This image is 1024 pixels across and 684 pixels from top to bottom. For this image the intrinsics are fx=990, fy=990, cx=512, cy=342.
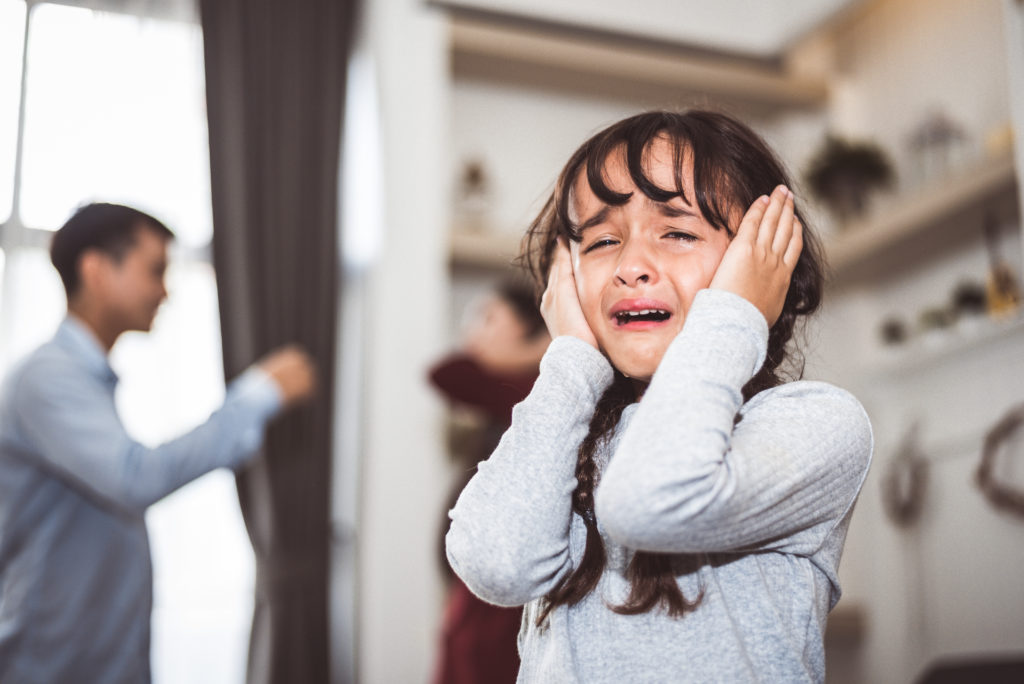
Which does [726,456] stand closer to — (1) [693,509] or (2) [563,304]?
(1) [693,509]

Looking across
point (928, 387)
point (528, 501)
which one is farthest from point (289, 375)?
point (928, 387)

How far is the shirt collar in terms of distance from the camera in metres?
2.04

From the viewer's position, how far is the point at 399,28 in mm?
3434

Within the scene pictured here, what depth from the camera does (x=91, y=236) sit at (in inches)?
87.6

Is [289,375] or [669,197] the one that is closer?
[669,197]

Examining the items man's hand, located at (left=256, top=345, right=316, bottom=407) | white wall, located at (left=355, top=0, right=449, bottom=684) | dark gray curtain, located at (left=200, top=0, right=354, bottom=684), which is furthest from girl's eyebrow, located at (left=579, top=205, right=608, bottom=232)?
dark gray curtain, located at (left=200, top=0, right=354, bottom=684)

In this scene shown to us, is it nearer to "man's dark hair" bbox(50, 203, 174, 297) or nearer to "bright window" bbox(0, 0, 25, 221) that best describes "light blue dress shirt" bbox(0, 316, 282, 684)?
"man's dark hair" bbox(50, 203, 174, 297)

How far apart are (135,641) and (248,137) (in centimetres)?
189

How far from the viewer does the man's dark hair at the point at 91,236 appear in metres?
2.21

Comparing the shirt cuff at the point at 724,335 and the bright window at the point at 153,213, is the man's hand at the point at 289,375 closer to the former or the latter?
the bright window at the point at 153,213

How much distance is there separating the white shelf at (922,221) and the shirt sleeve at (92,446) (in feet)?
7.48

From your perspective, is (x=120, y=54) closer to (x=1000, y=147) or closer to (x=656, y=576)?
(x=1000, y=147)

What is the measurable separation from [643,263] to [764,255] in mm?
114

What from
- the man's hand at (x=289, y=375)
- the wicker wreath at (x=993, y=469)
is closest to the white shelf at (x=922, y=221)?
the wicker wreath at (x=993, y=469)
